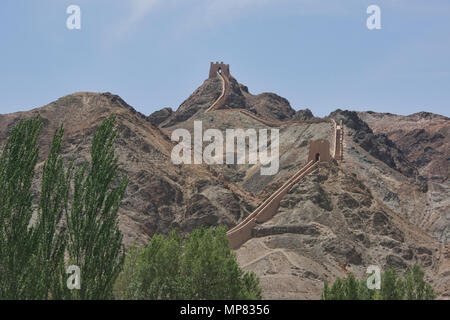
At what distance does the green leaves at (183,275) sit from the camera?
3053cm

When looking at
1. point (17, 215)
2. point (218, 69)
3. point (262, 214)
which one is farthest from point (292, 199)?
point (218, 69)

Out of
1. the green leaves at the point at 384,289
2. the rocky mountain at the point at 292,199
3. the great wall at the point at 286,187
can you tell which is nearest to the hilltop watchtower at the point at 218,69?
the rocky mountain at the point at 292,199

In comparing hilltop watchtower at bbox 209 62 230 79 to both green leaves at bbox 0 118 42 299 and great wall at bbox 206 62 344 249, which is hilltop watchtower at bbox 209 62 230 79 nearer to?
great wall at bbox 206 62 344 249

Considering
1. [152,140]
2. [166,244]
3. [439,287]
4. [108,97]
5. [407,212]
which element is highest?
[108,97]

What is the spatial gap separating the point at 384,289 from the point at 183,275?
11.8 m

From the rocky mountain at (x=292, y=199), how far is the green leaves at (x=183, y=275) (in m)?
13.0

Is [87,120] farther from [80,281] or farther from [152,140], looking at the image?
[80,281]

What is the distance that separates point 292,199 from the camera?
203 feet

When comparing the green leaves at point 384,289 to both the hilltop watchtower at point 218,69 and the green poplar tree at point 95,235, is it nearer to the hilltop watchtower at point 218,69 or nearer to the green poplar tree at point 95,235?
the green poplar tree at point 95,235

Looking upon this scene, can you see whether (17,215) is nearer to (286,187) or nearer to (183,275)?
(183,275)

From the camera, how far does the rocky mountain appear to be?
54.2 meters
